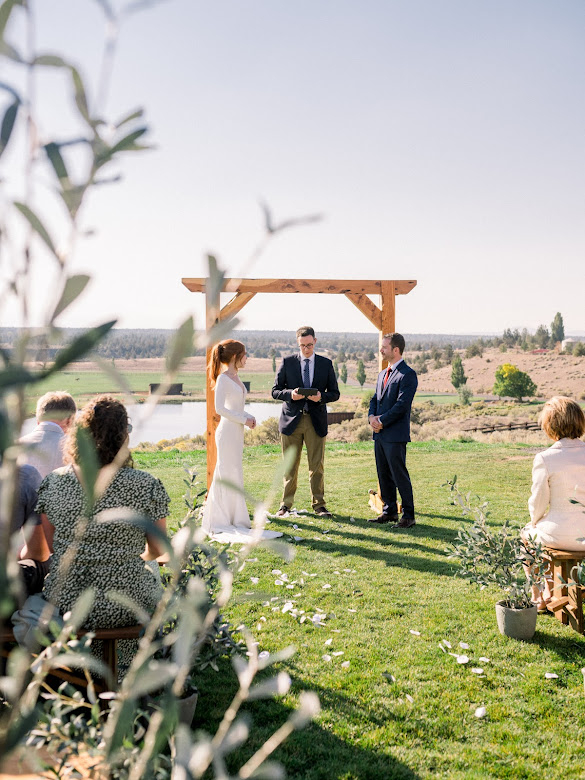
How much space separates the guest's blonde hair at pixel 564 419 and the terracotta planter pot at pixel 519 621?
42.0 inches

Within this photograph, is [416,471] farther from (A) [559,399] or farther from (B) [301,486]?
(A) [559,399]

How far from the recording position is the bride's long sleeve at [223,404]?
6113mm

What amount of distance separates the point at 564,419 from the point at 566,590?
3.59 ft

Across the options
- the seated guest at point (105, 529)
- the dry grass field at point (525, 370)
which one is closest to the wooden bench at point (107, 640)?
the seated guest at point (105, 529)

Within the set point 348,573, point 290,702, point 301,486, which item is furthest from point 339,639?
point 301,486

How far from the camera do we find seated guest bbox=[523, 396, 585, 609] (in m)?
3.82

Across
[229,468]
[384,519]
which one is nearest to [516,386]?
[384,519]

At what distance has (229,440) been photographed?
631 centimetres

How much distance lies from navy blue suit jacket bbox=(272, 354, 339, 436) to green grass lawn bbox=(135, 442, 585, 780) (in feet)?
3.84

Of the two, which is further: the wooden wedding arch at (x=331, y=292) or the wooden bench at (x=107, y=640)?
the wooden wedding arch at (x=331, y=292)

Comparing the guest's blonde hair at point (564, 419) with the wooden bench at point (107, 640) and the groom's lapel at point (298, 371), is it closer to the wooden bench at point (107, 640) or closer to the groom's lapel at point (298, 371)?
the wooden bench at point (107, 640)

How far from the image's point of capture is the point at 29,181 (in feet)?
Result: 2.06

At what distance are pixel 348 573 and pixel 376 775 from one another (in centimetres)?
265

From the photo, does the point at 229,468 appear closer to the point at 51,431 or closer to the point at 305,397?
the point at 305,397
